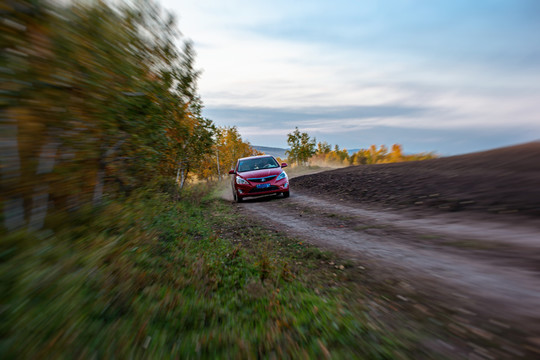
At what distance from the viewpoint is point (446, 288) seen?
9.96 feet

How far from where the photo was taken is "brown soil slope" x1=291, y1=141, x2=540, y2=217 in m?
5.89

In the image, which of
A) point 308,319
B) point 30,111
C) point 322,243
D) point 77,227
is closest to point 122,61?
point 30,111

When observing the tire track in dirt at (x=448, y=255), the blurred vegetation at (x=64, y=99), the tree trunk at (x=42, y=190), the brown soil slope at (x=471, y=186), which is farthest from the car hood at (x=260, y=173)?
the tree trunk at (x=42, y=190)

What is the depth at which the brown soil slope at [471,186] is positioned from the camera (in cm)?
589

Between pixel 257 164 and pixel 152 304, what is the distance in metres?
9.65

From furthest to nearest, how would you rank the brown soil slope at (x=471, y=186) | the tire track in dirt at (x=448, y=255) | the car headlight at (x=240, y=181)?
1. the car headlight at (x=240, y=181)
2. the brown soil slope at (x=471, y=186)
3. the tire track in dirt at (x=448, y=255)

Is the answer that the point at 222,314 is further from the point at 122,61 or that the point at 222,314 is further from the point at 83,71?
the point at 122,61

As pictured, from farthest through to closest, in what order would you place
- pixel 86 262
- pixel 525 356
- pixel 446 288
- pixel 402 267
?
pixel 402 267
pixel 446 288
pixel 86 262
pixel 525 356

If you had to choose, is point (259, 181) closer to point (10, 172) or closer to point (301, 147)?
point (10, 172)

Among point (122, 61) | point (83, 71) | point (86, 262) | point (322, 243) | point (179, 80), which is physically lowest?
point (322, 243)

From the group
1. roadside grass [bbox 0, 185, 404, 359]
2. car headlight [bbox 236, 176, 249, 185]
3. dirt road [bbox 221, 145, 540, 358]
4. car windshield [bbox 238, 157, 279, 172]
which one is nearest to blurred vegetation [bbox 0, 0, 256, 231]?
roadside grass [bbox 0, 185, 404, 359]

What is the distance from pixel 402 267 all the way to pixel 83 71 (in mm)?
4244

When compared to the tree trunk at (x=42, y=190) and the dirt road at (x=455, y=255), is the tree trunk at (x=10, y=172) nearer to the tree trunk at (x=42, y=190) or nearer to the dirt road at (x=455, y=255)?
the tree trunk at (x=42, y=190)

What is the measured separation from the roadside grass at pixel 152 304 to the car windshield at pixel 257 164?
317 inches
